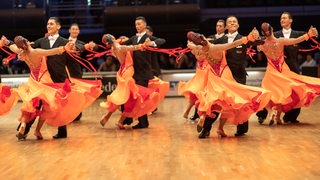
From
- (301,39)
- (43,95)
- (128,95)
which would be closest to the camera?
(43,95)

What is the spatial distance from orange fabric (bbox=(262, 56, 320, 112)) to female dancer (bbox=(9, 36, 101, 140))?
2779 millimetres

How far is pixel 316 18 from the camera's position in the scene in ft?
52.5

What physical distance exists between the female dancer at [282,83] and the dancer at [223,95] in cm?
119

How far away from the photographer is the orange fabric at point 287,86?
836 cm

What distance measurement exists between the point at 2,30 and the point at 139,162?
466 inches

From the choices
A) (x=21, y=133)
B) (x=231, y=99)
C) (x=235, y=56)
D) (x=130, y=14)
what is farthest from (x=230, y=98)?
(x=130, y=14)

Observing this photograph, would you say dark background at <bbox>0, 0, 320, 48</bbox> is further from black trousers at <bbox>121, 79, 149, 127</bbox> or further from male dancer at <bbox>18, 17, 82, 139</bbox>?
male dancer at <bbox>18, 17, 82, 139</bbox>

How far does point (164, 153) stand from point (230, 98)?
1204mm

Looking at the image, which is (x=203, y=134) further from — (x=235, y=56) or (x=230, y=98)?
(x=235, y=56)

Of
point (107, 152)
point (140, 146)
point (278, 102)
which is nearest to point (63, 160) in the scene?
point (107, 152)

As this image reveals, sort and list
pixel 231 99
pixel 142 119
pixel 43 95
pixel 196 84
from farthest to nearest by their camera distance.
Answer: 1. pixel 196 84
2. pixel 142 119
3. pixel 43 95
4. pixel 231 99

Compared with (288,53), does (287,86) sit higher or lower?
lower

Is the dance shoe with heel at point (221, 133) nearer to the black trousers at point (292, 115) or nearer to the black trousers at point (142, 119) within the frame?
the black trousers at point (142, 119)

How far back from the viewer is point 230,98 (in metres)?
7.05
